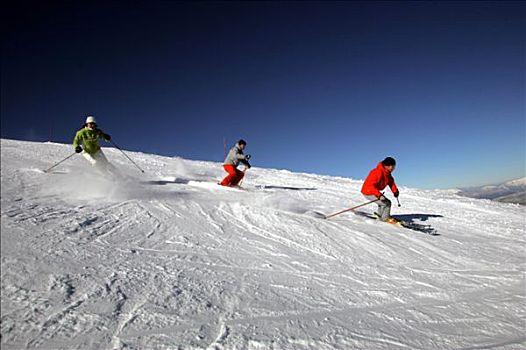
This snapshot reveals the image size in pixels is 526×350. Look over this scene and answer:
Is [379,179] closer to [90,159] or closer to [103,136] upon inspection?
[90,159]

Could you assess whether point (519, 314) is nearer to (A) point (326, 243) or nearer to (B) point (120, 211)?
(A) point (326, 243)

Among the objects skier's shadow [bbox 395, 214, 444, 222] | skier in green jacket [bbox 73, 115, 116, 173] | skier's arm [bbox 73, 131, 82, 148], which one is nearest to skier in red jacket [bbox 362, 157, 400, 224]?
skier's shadow [bbox 395, 214, 444, 222]

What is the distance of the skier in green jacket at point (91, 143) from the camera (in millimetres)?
8453

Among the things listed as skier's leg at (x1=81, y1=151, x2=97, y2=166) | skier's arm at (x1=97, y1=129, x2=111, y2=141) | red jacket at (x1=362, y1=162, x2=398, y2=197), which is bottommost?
red jacket at (x1=362, y1=162, x2=398, y2=197)

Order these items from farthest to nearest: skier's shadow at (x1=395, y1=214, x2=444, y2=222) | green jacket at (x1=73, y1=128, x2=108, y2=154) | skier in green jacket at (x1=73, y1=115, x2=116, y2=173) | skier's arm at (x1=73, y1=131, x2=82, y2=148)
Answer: skier's shadow at (x1=395, y1=214, x2=444, y2=222) < green jacket at (x1=73, y1=128, x2=108, y2=154) < skier's arm at (x1=73, y1=131, x2=82, y2=148) < skier in green jacket at (x1=73, y1=115, x2=116, y2=173)

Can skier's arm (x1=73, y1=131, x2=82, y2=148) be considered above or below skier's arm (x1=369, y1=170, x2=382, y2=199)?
above

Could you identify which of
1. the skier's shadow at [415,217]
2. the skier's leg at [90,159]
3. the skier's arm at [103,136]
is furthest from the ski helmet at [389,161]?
the skier's arm at [103,136]

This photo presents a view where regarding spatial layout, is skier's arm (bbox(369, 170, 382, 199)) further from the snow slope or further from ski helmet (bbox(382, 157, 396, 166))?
the snow slope

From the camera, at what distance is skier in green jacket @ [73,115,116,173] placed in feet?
27.7

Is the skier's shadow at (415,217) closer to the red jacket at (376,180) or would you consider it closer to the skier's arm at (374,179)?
the red jacket at (376,180)

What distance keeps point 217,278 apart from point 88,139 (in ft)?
24.3

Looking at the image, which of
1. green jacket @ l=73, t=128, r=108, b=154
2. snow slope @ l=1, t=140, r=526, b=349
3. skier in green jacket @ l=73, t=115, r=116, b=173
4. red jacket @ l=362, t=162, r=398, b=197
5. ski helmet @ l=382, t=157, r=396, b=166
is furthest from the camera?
red jacket @ l=362, t=162, r=398, b=197

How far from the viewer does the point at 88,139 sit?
9078 mm

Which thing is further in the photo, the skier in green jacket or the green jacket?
the green jacket
